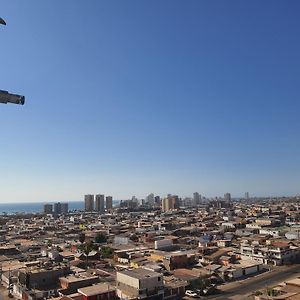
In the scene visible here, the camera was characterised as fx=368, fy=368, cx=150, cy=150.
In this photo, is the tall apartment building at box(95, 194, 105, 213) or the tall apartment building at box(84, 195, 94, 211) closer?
the tall apartment building at box(95, 194, 105, 213)

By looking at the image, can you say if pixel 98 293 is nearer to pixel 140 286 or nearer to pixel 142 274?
pixel 140 286

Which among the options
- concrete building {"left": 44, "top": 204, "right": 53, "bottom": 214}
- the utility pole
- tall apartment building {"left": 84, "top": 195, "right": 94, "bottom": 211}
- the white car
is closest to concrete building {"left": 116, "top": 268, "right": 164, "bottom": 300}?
the white car

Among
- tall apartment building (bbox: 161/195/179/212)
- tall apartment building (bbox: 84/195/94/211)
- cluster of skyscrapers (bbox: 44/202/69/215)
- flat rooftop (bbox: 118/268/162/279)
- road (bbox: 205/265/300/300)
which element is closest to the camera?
flat rooftop (bbox: 118/268/162/279)

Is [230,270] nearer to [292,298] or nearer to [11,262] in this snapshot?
[292,298]

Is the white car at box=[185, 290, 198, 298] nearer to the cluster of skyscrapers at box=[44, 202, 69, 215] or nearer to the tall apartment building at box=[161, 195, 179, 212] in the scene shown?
the tall apartment building at box=[161, 195, 179, 212]

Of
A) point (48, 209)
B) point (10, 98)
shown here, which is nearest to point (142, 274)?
point (10, 98)

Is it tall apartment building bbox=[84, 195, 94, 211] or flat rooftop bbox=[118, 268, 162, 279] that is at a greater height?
tall apartment building bbox=[84, 195, 94, 211]

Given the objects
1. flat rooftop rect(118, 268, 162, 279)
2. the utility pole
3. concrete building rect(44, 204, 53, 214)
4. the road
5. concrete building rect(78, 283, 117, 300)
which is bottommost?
the road
